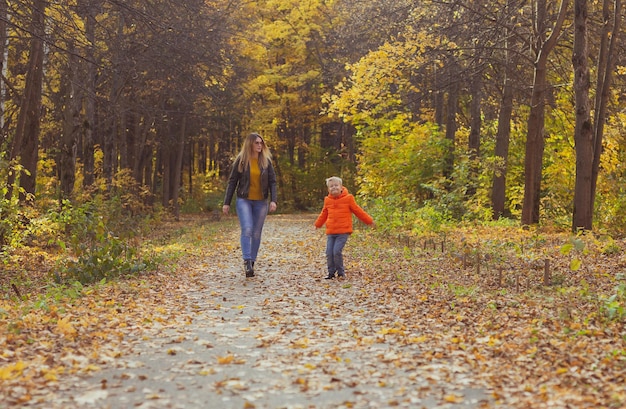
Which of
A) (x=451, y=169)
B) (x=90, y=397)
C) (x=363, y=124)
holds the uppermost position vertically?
(x=363, y=124)

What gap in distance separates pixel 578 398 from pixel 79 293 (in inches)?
252

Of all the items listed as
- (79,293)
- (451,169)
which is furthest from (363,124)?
(79,293)

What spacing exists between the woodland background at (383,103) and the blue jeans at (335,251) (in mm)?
3195

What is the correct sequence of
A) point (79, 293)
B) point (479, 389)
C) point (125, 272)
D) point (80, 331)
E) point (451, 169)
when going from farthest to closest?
point (451, 169) → point (125, 272) → point (79, 293) → point (80, 331) → point (479, 389)

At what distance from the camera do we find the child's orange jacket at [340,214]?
11.0m

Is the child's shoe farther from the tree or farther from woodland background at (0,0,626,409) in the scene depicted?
the tree

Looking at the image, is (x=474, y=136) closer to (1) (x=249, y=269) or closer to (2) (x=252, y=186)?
(2) (x=252, y=186)

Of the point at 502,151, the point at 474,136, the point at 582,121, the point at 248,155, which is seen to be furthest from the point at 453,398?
the point at 474,136

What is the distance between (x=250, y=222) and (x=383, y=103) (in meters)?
11.8

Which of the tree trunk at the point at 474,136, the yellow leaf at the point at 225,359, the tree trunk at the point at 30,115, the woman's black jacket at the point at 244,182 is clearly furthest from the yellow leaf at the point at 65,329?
the tree trunk at the point at 474,136

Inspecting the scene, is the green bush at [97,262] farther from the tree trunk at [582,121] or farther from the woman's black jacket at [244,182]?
the tree trunk at [582,121]

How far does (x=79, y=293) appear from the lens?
896cm

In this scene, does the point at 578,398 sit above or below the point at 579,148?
below

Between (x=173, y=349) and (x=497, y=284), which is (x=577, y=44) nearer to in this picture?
(x=497, y=284)
